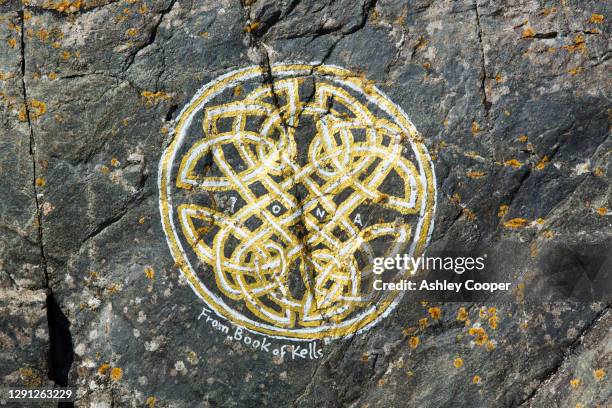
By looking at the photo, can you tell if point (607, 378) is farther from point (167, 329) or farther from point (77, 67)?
point (77, 67)

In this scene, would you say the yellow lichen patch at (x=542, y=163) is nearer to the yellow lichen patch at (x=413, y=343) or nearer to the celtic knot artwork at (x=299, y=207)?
the celtic knot artwork at (x=299, y=207)

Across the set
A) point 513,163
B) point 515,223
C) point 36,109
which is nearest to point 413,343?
point 515,223

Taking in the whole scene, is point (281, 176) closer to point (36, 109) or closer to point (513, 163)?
point (513, 163)

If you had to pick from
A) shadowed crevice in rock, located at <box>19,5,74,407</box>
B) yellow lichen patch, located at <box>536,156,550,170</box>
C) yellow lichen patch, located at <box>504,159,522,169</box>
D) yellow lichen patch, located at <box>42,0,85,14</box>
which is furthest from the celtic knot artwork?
yellow lichen patch, located at <box>42,0,85,14</box>

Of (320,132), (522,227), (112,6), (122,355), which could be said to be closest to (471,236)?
(522,227)

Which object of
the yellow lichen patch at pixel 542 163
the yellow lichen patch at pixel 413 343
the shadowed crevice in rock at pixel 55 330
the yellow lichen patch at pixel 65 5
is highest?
the yellow lichen patch at pixel 65 5

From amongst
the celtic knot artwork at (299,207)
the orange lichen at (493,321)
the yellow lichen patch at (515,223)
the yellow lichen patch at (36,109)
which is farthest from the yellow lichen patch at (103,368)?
the yellow lichen patch at (515,223)
